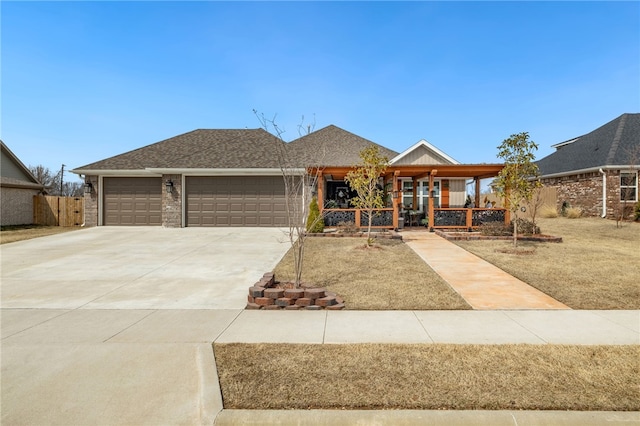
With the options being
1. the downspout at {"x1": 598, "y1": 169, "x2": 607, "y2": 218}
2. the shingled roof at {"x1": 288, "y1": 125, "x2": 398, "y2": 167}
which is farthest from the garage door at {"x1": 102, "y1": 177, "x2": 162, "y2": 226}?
the downspout at {"x1": 598, "y1": 169, "x2": 607, "y2": 218}

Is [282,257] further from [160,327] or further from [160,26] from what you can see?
[160,26]

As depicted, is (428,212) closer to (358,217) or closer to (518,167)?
(358,217)

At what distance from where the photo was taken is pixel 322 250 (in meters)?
10.6

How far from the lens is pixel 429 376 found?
127 inches

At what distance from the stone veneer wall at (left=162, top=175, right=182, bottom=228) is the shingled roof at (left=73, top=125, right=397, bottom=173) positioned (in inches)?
28.4

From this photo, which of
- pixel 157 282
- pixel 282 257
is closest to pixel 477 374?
pixel 157 282

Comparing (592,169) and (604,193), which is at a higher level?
(592,169)

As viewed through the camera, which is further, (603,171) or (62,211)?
(62,211)

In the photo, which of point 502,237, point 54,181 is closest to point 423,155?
point 502,237

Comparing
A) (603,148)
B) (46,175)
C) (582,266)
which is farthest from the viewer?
(46,175)

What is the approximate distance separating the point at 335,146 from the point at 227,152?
23.9ft

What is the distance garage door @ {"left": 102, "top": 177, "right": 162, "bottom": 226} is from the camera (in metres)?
17.9

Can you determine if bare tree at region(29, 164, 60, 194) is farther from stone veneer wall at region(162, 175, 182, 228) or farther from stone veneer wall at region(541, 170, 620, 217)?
stone veneer wall at region(541, 170, 620, 217)

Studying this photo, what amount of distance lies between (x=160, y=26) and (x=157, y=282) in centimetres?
816
